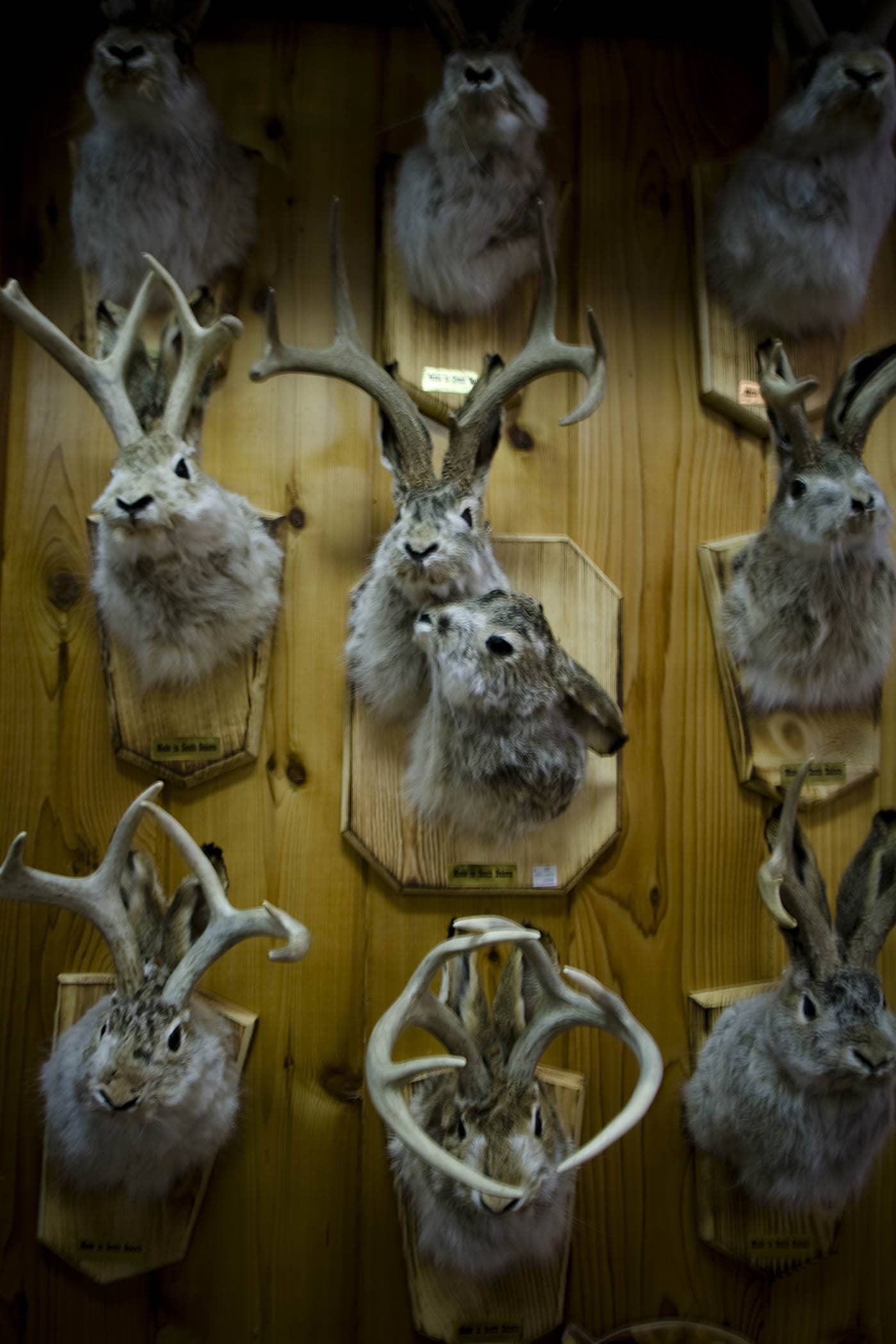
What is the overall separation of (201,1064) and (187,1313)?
1.49 feet

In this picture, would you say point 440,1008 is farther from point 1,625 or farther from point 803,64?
point 803,64

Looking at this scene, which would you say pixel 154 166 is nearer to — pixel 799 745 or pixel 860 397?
pixel 860 397

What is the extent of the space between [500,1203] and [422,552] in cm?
89

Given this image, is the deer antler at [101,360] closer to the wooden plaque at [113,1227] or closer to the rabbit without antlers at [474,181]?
the rabbit without antlers at [474,181]

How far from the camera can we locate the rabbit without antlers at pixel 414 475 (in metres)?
1.65

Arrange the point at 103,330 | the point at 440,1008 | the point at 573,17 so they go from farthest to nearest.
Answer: the point at 573,17, the point at 103,330, the point at 440,1008

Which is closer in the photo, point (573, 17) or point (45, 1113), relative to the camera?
point (45, 1113)

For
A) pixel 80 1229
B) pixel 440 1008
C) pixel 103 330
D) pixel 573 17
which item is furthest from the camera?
pixel 573 17

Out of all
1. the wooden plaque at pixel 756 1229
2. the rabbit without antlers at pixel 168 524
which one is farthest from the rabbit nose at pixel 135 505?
the wooden plaque at pixel 756 1229

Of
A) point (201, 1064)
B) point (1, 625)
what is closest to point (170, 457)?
point (1, 625)

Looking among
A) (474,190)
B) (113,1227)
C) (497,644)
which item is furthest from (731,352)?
(113,1227)

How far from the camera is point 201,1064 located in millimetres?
1517

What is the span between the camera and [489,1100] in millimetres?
1447

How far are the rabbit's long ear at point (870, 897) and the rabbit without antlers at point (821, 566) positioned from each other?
260 millimetres
